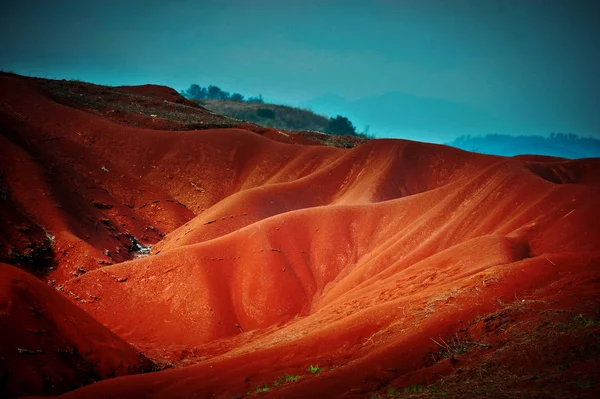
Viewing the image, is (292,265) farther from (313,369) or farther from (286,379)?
(286,379)

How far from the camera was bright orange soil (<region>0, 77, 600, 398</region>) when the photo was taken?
992 centimetres

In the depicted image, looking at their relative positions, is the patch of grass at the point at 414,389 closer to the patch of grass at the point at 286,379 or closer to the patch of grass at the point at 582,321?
the patch of grass at the point at 286,379

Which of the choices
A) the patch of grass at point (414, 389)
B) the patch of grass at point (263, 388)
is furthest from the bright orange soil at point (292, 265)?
the patch of grass at point (414, 389)

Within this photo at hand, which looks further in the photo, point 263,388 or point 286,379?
point 286,379

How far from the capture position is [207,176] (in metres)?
46.1

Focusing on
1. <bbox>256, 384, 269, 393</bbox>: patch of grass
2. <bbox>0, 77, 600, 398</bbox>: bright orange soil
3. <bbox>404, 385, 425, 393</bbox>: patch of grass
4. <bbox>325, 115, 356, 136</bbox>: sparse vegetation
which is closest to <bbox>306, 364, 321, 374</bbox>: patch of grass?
<bbox>0, 77, 600, 398</bbox>: bright orange soil

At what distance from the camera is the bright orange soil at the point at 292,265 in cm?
992

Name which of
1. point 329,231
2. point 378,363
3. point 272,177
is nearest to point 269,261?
point 329,231

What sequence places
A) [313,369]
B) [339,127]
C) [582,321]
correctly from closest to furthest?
[582,321]
[313,369]
[339,127]

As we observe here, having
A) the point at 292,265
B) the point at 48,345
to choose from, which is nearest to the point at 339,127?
the point at 292,265

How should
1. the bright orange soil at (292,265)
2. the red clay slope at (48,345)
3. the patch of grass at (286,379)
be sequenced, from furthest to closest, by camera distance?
the red clay slope at (48,345) < the patch of grass at (286,379) < the bright orange soil at (292,265)

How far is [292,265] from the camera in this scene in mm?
24672

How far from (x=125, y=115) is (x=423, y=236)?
46.0 metres

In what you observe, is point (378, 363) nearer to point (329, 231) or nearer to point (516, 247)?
point (516, 247)
